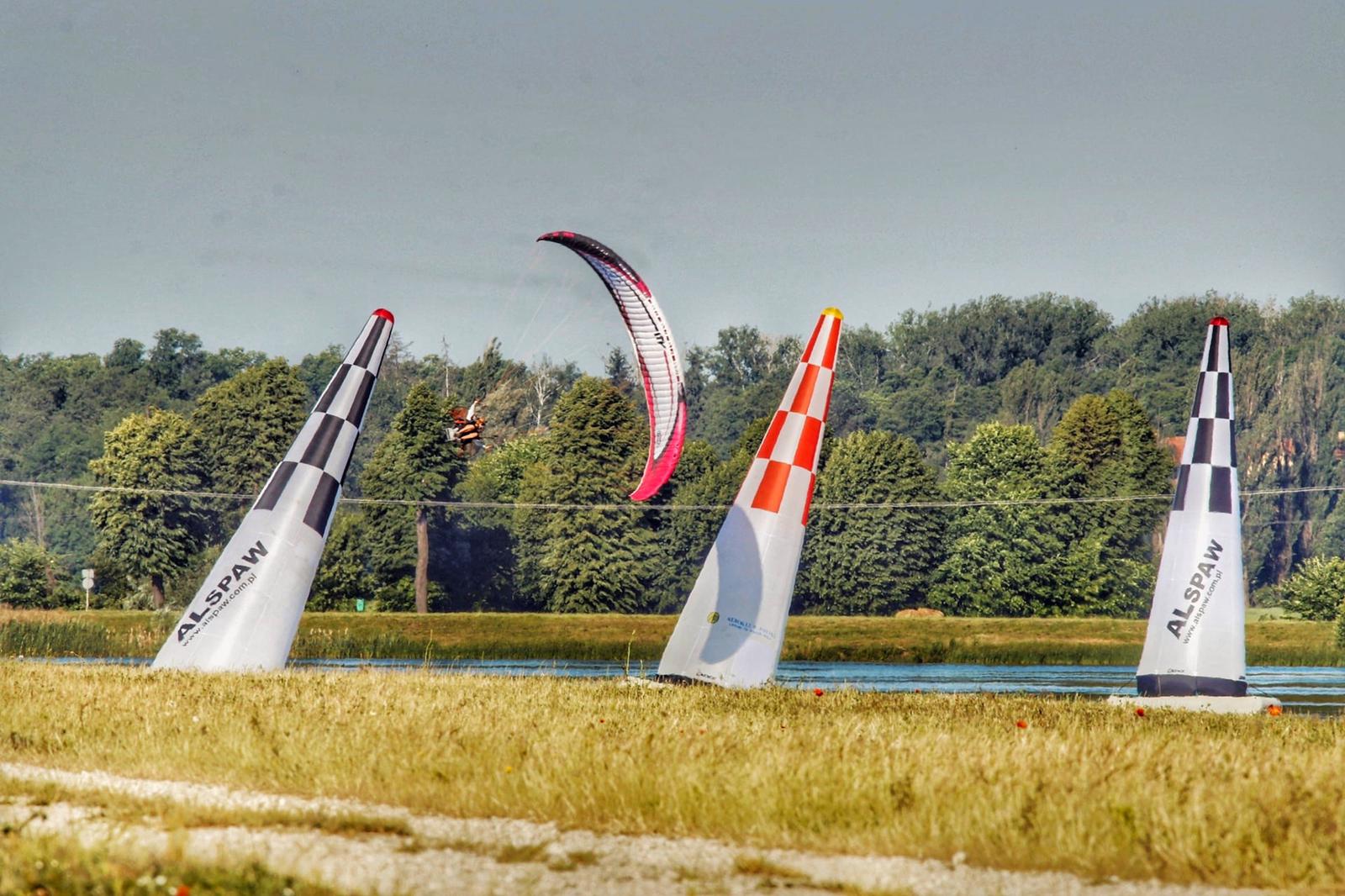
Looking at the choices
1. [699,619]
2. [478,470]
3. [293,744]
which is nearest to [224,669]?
[699,619]

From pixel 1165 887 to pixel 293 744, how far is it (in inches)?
205

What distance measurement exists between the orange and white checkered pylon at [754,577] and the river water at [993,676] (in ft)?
47.5

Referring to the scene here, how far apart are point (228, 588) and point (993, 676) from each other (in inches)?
1209

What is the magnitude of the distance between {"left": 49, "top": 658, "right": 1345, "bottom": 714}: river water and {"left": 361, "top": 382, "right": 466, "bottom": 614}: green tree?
Result: 2810 centimetres

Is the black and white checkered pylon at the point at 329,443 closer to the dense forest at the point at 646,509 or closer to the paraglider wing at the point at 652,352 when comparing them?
the paraglider wing at the point at 652,352

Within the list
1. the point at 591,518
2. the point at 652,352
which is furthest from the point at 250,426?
the point at 652,352

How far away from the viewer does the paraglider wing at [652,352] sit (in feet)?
62.5

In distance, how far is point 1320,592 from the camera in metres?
66.4

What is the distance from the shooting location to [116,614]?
6144 cm

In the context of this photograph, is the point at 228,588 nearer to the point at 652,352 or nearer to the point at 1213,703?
the point at 652,352

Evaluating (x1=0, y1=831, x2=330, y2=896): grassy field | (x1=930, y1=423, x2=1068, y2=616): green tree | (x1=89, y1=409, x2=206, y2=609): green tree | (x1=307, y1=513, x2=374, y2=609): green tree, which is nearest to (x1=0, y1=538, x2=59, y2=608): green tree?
(x1=89, y1=409, x2=206, y2=609): green tree

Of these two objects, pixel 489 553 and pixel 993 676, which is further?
pixel 489 553

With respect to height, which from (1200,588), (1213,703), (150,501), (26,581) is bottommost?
(26,581)

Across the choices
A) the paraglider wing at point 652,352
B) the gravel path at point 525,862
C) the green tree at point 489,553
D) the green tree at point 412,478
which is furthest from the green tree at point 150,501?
the gravel path at point 525,862
